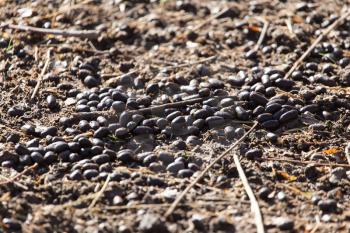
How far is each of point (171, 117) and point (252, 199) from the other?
1.02 metres

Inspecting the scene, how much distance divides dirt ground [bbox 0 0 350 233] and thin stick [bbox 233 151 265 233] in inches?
1.2

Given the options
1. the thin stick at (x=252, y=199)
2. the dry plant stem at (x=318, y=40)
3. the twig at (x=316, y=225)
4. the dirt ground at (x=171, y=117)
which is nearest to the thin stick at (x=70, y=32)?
the dirt ground at (x=171, y=117)

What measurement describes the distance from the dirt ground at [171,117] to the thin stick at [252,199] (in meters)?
0.03

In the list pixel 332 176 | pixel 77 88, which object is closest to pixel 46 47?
pixel 77 88

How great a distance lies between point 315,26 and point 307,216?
272cm

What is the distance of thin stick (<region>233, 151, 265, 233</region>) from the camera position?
3.51 m

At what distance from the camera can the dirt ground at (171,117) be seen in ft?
12.0

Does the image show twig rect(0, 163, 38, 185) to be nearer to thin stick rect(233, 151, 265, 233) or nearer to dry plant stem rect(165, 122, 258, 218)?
dry plant stem rect(165, 122, 258, 218)

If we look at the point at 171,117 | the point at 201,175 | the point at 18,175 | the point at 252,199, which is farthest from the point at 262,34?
the point at 18,175

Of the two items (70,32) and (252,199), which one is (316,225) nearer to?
(252,199)

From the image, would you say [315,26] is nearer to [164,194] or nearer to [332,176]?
[332,176]

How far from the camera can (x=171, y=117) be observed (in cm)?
452

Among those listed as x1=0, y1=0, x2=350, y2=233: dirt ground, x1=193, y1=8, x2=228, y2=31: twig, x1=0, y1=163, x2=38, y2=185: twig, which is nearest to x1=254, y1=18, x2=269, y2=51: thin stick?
A: x1=0, y1=0, x2=350, y2=233: dirt ground

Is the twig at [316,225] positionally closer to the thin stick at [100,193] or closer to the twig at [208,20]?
the thin stick at [100,193]
